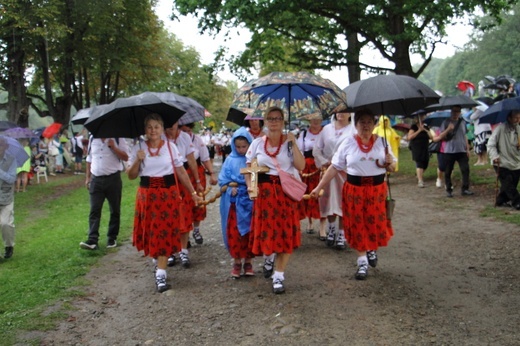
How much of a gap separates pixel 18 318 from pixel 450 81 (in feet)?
282

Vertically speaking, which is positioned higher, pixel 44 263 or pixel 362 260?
pixel 362 260

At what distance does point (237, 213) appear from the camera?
620cm

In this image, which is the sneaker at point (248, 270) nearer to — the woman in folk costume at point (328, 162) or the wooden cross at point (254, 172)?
the wooden cross at point (254, 172)

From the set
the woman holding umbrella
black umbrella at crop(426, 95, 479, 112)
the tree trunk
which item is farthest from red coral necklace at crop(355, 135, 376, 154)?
the tree trunk

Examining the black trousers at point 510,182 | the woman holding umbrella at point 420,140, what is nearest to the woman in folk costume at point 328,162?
the black trousers at point 510,182

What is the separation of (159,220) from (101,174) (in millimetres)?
2448

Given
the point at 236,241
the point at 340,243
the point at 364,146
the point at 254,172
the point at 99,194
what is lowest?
the point at 340,243

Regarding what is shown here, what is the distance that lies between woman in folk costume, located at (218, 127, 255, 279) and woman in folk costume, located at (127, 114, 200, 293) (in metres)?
0.61

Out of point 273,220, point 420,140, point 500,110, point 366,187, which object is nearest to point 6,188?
point 273,220

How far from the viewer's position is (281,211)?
18.6 feet

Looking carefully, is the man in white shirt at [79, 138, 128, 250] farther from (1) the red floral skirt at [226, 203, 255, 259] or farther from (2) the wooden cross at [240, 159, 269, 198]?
(2) the wooden cross at [240, 159, 269, 198]

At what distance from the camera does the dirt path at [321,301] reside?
4504mm

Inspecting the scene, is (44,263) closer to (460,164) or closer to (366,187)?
(366,187)

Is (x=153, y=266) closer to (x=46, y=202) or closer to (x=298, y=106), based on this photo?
(x=298, y=106)
